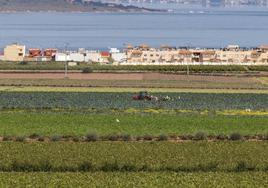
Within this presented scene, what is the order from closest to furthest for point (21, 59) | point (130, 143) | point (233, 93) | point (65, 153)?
point (65, 153), point (130, 143), point (233, 93), point (21, 59)

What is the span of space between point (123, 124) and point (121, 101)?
9.59m

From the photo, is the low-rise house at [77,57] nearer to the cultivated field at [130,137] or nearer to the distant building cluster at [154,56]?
the distant building cluster at [154,56]

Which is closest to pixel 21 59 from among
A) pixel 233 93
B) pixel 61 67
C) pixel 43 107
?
pixel 61 67

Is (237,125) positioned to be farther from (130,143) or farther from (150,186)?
(150,186)

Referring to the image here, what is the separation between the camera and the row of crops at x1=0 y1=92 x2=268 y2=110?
3788 cm

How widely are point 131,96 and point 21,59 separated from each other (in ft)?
114

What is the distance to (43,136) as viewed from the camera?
88.6ft

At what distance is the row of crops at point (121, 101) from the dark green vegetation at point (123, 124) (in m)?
3.44

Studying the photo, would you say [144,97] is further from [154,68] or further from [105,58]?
[105,58]

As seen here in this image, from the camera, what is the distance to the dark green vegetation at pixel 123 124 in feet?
93.2

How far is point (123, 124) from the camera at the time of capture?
3066 centimetres

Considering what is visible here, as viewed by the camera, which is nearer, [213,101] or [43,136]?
[43,136]

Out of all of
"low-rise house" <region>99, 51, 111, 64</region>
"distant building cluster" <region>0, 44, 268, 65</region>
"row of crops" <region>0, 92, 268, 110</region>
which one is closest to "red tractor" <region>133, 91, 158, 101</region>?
"row of crops" <region>0, 92, 268, 110</region>

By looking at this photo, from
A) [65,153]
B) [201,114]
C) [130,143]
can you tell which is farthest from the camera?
[201,114]
